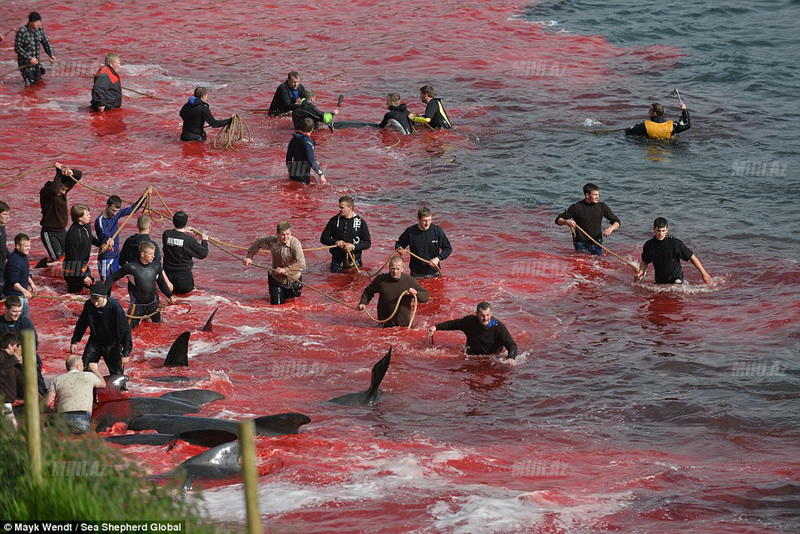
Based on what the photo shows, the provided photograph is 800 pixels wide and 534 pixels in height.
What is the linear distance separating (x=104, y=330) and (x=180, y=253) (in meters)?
3.34

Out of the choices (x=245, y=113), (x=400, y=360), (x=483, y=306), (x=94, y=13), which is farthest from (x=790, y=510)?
(x=94, y=13)

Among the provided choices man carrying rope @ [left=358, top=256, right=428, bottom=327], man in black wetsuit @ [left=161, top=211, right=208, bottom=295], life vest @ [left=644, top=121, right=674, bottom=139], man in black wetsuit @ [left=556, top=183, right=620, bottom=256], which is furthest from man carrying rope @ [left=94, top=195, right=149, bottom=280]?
life vest @ [left=644, top=121, right=674, bottom=139]

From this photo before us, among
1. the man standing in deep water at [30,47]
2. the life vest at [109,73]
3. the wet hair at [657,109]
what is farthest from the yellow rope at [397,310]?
the man standing in deep water at [30,47]

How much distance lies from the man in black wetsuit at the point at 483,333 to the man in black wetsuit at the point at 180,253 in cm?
389

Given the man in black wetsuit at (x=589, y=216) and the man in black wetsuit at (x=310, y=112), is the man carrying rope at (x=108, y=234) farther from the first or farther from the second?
the man in black wetsuit at (x=310, y=112)

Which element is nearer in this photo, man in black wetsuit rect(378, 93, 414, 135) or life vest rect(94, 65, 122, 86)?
man in black wetsuit rect(378, 93, 414, 135)

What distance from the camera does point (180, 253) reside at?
53.5 feet

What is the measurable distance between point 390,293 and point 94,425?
5191 millimetres

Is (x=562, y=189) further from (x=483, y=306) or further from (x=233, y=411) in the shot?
(x=233, y=411)

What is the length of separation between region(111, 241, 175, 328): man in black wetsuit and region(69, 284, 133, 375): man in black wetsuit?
1343 mm

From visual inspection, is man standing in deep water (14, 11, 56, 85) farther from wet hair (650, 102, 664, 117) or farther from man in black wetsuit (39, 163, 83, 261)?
wet hair (650, 102, 664, 117)

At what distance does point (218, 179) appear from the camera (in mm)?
22422

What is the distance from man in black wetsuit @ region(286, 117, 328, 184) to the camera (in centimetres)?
2072

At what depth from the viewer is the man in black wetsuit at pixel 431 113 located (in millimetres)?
24781
